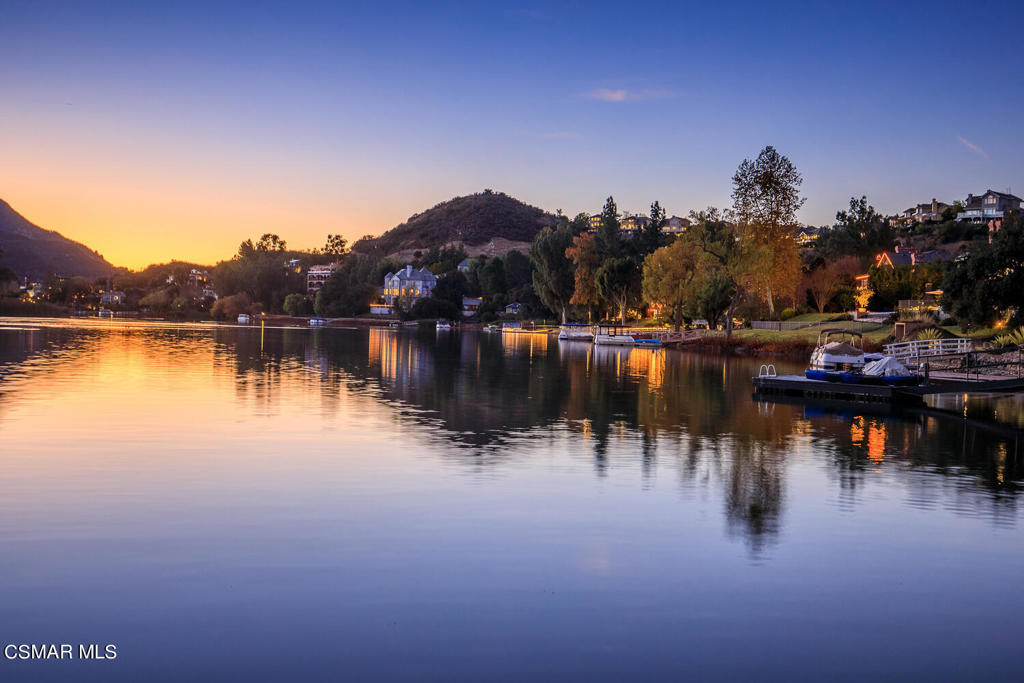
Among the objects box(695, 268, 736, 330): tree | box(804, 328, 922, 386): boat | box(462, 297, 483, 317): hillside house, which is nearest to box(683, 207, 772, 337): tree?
box(695, 268, 736, 330): tree

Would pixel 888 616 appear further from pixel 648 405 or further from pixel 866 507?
pixel 648 405

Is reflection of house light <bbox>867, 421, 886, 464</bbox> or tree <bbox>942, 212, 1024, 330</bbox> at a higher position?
tree <bbox>942, 212, 1024, 330</bbox>

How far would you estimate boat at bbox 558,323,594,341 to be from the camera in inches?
4461

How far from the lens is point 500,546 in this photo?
12.6 meters

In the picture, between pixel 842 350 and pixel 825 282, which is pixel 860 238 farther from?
pixel 842 350

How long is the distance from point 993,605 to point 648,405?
23086 mm

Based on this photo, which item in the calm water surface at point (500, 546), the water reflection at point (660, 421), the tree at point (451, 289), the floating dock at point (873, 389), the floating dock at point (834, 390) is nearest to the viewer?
the calm water surface at point (500, 546)

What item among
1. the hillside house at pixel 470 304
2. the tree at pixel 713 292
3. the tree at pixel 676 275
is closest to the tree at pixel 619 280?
the tree at pixel 676 275

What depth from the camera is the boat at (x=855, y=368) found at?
3778 centimetres

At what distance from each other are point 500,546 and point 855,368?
107 ft

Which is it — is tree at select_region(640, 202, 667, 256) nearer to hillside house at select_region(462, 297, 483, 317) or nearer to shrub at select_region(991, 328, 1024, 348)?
hillside house at select_region(462, 297, 483, 317)

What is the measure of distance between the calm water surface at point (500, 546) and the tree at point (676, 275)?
70.2 meters

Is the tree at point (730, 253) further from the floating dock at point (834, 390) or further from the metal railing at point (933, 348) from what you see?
the floating dock at point (834, 390)

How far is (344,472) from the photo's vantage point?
18141 mm
